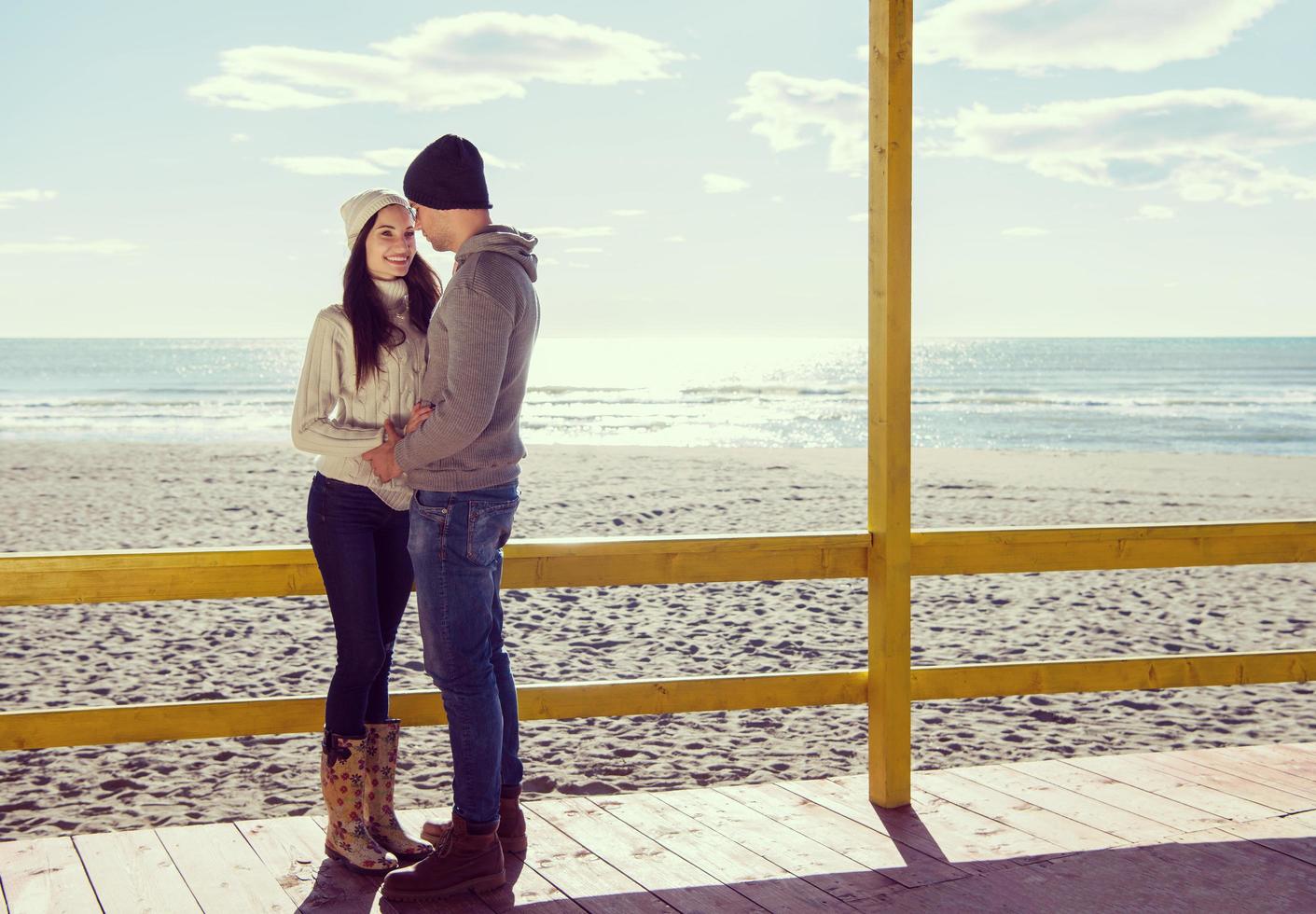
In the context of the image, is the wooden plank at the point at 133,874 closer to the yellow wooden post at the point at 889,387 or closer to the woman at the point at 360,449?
the woman at the point at 360,449

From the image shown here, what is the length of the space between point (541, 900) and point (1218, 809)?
1792mm

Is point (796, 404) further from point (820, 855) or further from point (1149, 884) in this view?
point (1149, 884)

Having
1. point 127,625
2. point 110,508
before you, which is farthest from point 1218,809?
point 110,508

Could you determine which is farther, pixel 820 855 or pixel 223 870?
pixel 820 855

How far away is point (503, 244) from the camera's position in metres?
2.44

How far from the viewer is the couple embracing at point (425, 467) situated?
7.90ft

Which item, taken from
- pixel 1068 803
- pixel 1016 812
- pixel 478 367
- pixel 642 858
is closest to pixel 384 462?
pixel 478 367

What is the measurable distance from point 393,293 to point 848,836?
1.71 meters

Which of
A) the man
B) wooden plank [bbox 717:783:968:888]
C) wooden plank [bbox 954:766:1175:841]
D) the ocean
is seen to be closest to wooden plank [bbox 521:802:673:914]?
the man

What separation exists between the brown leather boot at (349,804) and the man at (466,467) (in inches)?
6.2

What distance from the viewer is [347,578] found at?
2.53m

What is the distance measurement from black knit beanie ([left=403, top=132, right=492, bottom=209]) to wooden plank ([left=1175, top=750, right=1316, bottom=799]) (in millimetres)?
2667

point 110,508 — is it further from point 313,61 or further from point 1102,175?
point 1102,175

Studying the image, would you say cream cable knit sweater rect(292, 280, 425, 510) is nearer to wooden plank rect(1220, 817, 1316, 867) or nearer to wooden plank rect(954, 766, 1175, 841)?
wooden plank rect(954, 766, 1175, 841)
